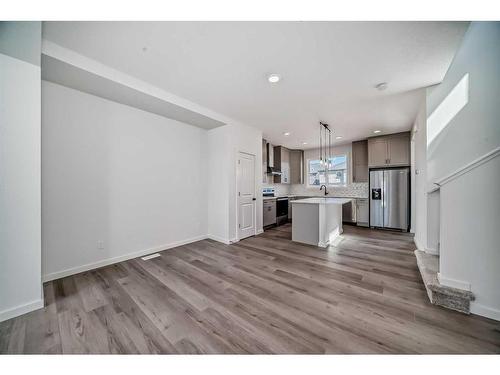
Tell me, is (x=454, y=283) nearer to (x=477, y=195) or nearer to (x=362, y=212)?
(x=477, y=195)

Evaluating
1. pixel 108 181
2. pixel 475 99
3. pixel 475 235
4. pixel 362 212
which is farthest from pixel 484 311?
pixel 108 181

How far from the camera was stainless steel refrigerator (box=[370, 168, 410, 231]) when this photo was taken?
4527 mm

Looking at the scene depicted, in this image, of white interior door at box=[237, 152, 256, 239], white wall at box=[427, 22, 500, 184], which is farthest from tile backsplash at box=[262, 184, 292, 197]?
white wall at box=[427, 22, 500, 184]

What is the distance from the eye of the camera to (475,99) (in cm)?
189

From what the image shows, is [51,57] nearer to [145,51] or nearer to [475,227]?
[145,51]

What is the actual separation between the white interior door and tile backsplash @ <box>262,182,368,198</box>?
1.65m

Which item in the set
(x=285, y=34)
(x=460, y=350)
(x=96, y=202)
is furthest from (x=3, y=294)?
(x=460, y=350)

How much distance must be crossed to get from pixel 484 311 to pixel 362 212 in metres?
3.86

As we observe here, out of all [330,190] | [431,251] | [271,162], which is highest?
[271,162]

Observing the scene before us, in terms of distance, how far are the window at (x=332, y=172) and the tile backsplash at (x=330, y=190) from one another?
0.21m

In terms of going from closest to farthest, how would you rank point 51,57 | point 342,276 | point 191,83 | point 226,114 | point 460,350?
point 460,350 → point 51,57 → point 342,276 → point 191,83 → point 226,114

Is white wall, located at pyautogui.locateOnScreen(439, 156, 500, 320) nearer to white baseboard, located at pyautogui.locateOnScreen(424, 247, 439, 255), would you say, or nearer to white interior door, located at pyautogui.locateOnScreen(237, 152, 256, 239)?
white baseboard, located at pyautogui.locateOnScreen(424, 247, 439, 255)

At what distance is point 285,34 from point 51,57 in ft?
7.56

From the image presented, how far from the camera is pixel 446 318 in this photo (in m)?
1.57
